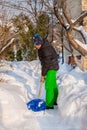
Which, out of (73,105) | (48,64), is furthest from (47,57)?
(73,105)

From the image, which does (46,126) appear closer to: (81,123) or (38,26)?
(81,123)

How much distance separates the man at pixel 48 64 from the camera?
7.33m

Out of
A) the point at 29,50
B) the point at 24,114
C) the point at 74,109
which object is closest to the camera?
the point at 74,109

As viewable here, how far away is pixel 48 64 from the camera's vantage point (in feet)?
24.1

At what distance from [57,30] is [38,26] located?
1.83 m

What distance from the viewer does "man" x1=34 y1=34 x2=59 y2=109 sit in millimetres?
7328

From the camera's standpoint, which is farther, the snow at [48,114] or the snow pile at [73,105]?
the snow pile at [73,105]

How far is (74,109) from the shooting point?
6.25 metres

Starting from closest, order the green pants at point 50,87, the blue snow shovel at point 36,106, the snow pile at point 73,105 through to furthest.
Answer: the snow pile at point 73,105 < the blue snow shovel at point 36,106 < the green pants at point 50,87

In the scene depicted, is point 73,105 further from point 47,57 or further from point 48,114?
point 47,57

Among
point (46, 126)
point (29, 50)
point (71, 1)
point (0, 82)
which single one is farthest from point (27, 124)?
point (29, 50)

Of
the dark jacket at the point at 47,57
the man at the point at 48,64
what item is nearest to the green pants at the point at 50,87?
the man at the point at 48,64

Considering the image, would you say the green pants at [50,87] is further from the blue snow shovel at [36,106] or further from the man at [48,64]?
the blue snow shovel at [36,106]

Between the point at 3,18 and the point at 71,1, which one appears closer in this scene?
the point at 3,18
